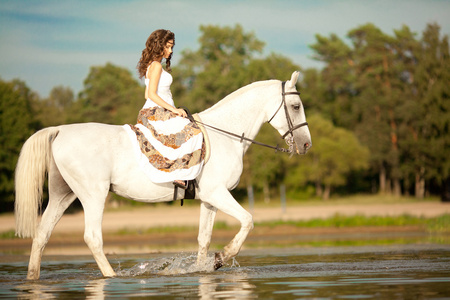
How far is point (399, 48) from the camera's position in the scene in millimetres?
76625

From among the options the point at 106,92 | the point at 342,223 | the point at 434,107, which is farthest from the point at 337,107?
the point at 342,223

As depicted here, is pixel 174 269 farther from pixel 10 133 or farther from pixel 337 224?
pixel 10 133

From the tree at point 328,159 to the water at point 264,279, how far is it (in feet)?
154

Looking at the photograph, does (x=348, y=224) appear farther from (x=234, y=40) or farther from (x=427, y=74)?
(x=234, y=40)

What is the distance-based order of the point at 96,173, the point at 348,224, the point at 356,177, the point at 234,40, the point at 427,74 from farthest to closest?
1. the point at 234,40
2. the point at 356,177
3. the point at 427,74
4. the point at 348,224
5. the point at 96,173

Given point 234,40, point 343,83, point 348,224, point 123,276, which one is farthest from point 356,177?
point 123,276

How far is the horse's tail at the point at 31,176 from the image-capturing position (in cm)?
1081

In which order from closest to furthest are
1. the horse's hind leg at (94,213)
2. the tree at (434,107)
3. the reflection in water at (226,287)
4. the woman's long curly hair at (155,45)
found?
1. the reflection in water at (226,287)
2. the horse's hind leg at (94,213)
3. the woman's long curly hair at (155,45)
4. the tree at (434,107)

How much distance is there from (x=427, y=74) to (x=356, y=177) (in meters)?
14.4

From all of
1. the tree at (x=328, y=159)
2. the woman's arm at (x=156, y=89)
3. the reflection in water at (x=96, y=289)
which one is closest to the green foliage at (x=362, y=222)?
the woman's arm at (x=156, y=89)

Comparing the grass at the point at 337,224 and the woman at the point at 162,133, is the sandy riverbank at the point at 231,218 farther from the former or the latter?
the woman at the point at 162,133

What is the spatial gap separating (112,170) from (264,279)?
280 cm

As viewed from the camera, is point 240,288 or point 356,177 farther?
point 356,177

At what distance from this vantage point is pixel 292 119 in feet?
37.5
